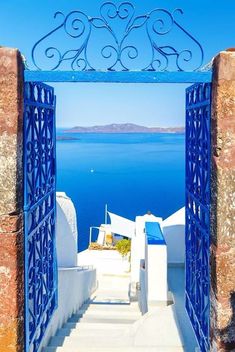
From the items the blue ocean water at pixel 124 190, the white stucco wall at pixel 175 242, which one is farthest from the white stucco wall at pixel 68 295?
the blue ocean water at pixel 124 190

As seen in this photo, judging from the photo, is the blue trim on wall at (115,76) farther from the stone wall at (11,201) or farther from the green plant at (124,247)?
the green plant at (124,247)

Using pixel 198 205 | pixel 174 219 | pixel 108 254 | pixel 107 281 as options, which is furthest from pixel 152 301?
pixel 108 254

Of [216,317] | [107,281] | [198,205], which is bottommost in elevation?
[107,281]

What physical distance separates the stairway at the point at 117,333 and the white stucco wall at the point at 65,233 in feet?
2.85

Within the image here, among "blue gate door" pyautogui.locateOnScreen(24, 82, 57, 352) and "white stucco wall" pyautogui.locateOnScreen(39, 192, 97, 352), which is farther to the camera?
"white stucco wall" pyautogui.locateOnScreen(39, 192, 97, 352)

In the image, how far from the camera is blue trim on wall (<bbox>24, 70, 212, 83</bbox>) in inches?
119

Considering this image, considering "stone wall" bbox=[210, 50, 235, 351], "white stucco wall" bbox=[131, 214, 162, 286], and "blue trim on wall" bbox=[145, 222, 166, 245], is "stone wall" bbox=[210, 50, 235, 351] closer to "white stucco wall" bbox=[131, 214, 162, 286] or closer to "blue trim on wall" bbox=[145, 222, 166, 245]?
"blue trim on wall" bbox=[145, 222, 166, 245]

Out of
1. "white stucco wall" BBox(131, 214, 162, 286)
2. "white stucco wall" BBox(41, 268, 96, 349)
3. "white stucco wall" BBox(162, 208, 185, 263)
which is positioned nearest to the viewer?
"white stucco wall" BBox(41, 268, 96, 349)

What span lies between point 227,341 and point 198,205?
1.03m

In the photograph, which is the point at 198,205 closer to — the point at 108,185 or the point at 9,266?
the point at 9,266

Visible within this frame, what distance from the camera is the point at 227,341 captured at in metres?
3.04

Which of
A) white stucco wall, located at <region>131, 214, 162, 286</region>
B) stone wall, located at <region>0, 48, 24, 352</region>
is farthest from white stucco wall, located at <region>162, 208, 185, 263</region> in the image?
stone wall, located at <region>0, 48, 24, 352</region>

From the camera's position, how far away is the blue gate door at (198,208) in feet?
10.7

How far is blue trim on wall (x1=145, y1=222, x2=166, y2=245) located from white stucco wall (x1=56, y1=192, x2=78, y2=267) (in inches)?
46.5
